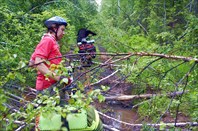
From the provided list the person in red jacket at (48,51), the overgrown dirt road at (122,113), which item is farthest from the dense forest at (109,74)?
the person in red jacket at (48,51)

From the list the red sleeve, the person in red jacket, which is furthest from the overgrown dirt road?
the red sleeve

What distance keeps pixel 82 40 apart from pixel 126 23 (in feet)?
45.1

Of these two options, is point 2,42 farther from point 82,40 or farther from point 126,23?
point 126,23

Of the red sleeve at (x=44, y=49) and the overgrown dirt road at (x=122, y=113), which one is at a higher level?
the red sleeve at (x=44, y=49)

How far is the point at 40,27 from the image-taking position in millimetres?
7754

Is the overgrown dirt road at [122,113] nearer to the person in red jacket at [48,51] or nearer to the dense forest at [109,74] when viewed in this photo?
the dense forest at [109,74]

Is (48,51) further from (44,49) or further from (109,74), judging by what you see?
(109,74)

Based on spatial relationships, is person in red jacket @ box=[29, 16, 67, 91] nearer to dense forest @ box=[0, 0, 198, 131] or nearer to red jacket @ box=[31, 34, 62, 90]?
red jacket @ box=[31, 34, 62, 90]

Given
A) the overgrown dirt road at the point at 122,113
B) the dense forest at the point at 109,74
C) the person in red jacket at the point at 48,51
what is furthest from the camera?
the overgrown dirt road at the point at 122,113

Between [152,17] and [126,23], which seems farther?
[126,23]

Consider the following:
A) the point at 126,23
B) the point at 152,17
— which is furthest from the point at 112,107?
the point at 126,23

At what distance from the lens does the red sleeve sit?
404 centimetres

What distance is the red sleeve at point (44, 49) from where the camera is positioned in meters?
4.04

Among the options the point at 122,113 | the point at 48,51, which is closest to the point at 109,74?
the point at 122,113
